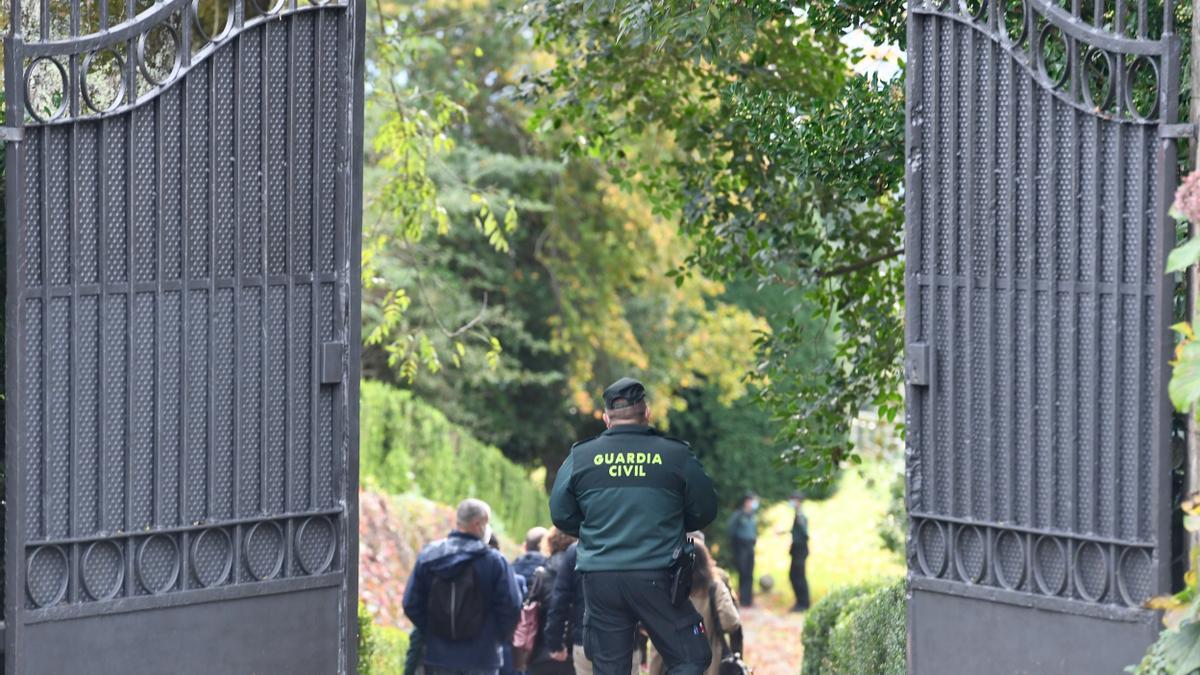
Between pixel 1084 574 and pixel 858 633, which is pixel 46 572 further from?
pixel 858 633

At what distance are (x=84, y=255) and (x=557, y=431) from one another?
71.8ft

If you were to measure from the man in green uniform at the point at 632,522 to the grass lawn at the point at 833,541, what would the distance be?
60.1 ft

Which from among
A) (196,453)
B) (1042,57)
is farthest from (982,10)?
(196,453)

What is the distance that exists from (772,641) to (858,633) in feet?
44.6

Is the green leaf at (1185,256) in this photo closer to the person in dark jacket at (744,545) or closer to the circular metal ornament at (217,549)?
the circular metal ornament at (217,549)

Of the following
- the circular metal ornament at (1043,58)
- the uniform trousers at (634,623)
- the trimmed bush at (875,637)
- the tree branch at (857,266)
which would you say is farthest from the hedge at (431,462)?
the circular metal ornament at (1043,58)

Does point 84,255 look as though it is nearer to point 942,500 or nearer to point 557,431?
point 942,500

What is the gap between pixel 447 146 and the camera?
1295 cm

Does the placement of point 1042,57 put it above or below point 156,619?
above

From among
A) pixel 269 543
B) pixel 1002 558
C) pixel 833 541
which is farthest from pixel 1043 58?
pixel 833 541

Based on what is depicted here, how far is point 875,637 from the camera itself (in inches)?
361

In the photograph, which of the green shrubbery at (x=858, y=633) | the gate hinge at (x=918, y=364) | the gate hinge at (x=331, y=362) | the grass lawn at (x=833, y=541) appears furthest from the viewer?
the grass lawn at (x=833, y=541)

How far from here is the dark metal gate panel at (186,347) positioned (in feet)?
20.0

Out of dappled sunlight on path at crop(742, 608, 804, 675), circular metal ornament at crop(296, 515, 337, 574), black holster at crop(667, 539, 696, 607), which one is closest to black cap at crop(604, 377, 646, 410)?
black holster at crop(667, 539, 696, 607)
